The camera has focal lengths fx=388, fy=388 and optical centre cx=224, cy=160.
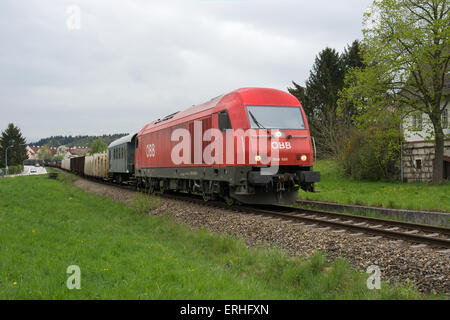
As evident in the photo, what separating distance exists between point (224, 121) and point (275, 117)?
1.54 metres

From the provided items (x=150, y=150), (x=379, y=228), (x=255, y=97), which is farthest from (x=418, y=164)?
(x=379, y=228)

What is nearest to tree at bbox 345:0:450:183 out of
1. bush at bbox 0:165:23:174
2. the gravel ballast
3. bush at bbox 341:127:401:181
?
bush at bbox 341:127:401:181

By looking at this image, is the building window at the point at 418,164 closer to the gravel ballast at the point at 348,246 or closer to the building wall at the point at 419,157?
the building wall at the point at 419,157

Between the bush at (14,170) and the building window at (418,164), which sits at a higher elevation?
the building window at (418,164)

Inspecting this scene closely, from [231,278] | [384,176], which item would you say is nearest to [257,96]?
[231,278]

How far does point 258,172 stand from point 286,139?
4.79 ft

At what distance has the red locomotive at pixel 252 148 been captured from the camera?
11.0m

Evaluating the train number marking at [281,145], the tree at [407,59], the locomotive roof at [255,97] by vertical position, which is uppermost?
the tree at [407,59]

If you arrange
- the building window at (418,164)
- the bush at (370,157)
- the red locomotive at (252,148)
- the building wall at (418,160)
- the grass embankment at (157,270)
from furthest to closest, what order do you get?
the building window at (418,164) < the building wall at (418,160) < the bush at (370,157) < the red locomotive at (252,148) < the grass embankment at (157,270)

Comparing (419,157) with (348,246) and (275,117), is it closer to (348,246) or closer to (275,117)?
(275,117)

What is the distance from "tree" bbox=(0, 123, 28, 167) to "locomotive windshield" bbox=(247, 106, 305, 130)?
285ft

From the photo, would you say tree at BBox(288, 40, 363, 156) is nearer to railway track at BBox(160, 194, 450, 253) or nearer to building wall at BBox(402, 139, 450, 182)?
building wall at BBox(402, 139, 450, 182)

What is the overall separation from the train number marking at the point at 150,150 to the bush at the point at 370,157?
1318cm

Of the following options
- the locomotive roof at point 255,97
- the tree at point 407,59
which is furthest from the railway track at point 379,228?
the tree at point 407,59
